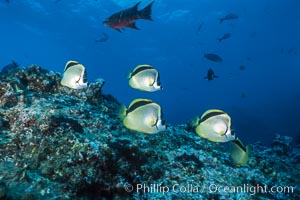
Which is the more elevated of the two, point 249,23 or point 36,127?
point 249,23

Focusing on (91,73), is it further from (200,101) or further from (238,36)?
(238,36)

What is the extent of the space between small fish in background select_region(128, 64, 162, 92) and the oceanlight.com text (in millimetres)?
1370

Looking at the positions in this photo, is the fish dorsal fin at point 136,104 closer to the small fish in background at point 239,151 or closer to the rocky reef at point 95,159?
the rocky reef at point 95,159

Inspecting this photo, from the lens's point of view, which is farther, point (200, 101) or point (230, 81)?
point (200, 101)

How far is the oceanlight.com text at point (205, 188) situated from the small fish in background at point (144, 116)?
0.95 m

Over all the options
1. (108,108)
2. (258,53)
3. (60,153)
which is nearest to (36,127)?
(60,153)

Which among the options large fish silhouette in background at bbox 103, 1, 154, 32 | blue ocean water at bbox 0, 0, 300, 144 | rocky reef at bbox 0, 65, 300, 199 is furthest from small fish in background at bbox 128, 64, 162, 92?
blue ocean water at bbox 0, 0, 300, 144

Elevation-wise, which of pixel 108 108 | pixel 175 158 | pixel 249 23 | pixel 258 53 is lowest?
pixel 175 158

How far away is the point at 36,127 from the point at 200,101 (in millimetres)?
81366

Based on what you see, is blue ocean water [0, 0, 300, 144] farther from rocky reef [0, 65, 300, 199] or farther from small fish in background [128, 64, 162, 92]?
small fish in background [128, 64, 162, 92]

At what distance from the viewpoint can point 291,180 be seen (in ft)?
16.2

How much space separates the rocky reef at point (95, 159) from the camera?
3352 mm

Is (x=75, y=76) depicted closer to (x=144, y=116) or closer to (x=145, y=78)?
(x=145, y=78)

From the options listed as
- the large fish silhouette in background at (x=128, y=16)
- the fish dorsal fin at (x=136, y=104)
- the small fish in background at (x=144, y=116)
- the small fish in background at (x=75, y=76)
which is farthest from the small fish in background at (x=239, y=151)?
the large fish silhouette in background at (x=128, y=16)
